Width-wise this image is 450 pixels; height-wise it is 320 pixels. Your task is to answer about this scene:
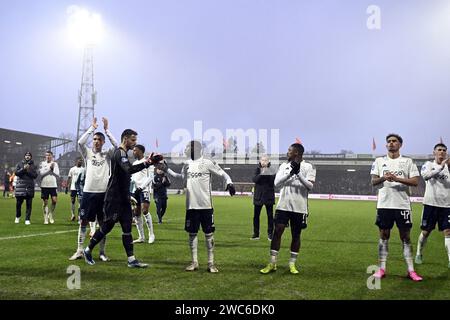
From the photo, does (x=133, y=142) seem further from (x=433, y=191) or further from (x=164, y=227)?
(x=164, y=227)

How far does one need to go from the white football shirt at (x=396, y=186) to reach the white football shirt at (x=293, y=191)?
1.23m

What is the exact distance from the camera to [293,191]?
732cm

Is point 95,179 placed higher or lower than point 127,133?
lower

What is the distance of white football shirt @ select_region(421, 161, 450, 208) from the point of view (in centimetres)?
820

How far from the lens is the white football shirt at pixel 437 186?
26.9ft

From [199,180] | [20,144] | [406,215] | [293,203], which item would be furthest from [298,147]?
[20,144]

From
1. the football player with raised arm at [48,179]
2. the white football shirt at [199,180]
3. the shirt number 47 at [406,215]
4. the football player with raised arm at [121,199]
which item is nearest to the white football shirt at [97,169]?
the football player with raised arm at [121,199]

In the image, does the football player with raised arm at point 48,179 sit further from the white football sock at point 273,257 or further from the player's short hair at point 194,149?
the white football sock at point 273,257

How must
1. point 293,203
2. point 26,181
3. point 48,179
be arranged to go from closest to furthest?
point 293,203
point 26,181
point 48,179

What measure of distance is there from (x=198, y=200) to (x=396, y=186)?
3.52 metres

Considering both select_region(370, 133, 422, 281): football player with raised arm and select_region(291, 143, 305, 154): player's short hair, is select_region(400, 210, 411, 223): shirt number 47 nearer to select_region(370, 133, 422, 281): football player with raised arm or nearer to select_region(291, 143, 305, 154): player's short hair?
select_region(370, 133, 422, 281): football player with raised arm

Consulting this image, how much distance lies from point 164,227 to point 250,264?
23.4ft

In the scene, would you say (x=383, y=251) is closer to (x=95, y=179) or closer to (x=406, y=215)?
(x=406, y=215)
